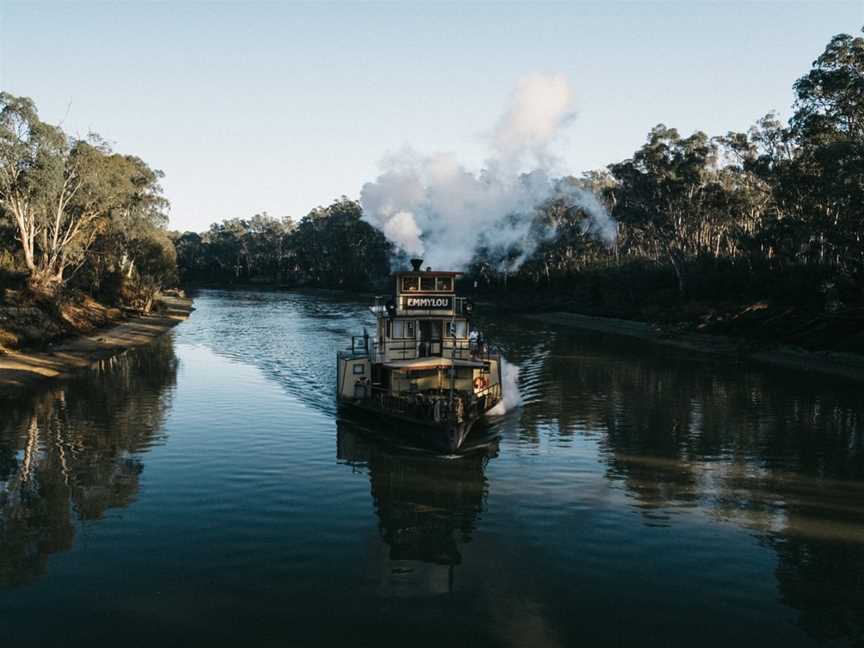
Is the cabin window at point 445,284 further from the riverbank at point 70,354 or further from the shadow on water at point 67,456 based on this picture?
the riverbank at point 70,354

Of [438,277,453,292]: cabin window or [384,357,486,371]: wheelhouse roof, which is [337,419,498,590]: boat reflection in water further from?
[438,277,453,292]: cabin window

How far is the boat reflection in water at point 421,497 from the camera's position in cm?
1708

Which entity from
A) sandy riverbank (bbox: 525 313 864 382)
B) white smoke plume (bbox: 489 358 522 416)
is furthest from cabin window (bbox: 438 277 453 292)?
sandy riverbank (bbox: 525 313 864 382)

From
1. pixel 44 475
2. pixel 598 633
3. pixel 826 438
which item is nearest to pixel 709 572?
pixel 598 633

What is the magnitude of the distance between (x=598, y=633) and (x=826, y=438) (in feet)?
72.6

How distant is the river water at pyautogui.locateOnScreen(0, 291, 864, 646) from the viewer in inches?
543

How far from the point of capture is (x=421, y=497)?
21.6m

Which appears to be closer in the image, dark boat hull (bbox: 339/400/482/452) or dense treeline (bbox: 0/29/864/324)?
dark boat hull (bbox: 339/400/482/452)

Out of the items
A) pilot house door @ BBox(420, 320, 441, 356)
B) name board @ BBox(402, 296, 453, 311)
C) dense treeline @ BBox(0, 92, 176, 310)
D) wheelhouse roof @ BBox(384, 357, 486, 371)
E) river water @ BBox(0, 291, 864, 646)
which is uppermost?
dense treeline @ BBox(0, 92, 176, 310)

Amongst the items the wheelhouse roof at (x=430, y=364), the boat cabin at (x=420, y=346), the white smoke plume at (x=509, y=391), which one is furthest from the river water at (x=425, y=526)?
the wheelhouse roof at (x=430, y=364)

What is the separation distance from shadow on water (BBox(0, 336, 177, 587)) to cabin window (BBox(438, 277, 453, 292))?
1401 cm

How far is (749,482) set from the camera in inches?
926

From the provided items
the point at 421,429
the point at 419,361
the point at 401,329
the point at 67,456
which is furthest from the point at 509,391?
the point at 67,456

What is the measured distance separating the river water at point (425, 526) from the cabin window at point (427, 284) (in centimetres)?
716
